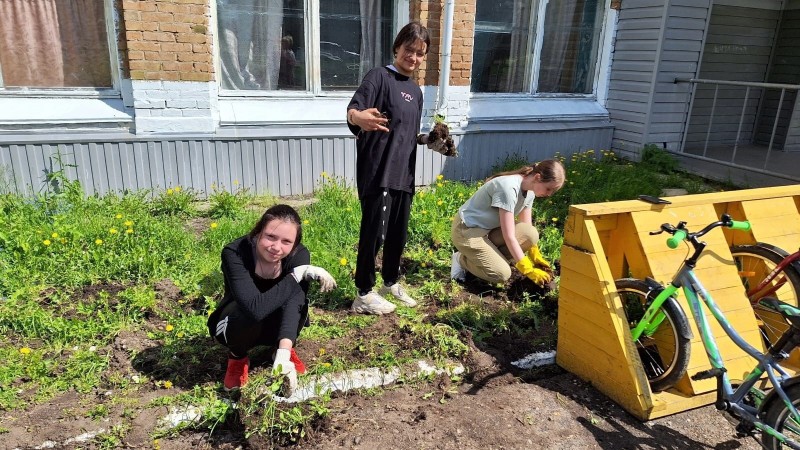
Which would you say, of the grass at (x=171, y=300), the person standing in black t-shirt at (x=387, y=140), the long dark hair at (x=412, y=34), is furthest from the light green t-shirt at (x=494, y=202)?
the long dark hair at (x=412, y=34)

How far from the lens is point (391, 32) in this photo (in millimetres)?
6988

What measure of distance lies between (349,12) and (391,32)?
0.60m

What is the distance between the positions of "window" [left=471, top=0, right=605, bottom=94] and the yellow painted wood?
4.89 m

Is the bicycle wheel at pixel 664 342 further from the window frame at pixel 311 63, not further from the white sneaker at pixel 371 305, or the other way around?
the window frame at pixel 311 63

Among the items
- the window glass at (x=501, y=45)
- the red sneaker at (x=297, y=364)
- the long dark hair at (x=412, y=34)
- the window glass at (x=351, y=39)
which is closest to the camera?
the red sneaker at (x=297, y=364)

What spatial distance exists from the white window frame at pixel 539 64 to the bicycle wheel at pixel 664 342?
4.98 m

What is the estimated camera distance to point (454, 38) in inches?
271

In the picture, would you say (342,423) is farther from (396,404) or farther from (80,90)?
(80,90)

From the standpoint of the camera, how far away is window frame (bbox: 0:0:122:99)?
5.61 m

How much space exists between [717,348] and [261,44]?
18.3 ft

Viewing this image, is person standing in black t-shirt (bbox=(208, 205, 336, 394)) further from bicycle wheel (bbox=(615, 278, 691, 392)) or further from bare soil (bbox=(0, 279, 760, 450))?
bicycle wheel (bbox=(615, 278, 691, 392))

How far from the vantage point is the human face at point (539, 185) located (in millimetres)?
3795

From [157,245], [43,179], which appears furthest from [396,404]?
[43,179]

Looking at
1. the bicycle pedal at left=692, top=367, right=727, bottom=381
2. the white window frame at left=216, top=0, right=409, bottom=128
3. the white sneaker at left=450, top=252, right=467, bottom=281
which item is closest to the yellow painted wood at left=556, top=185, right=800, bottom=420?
the bicycle pedal at left=692, top=367, right=727, bottom=381
